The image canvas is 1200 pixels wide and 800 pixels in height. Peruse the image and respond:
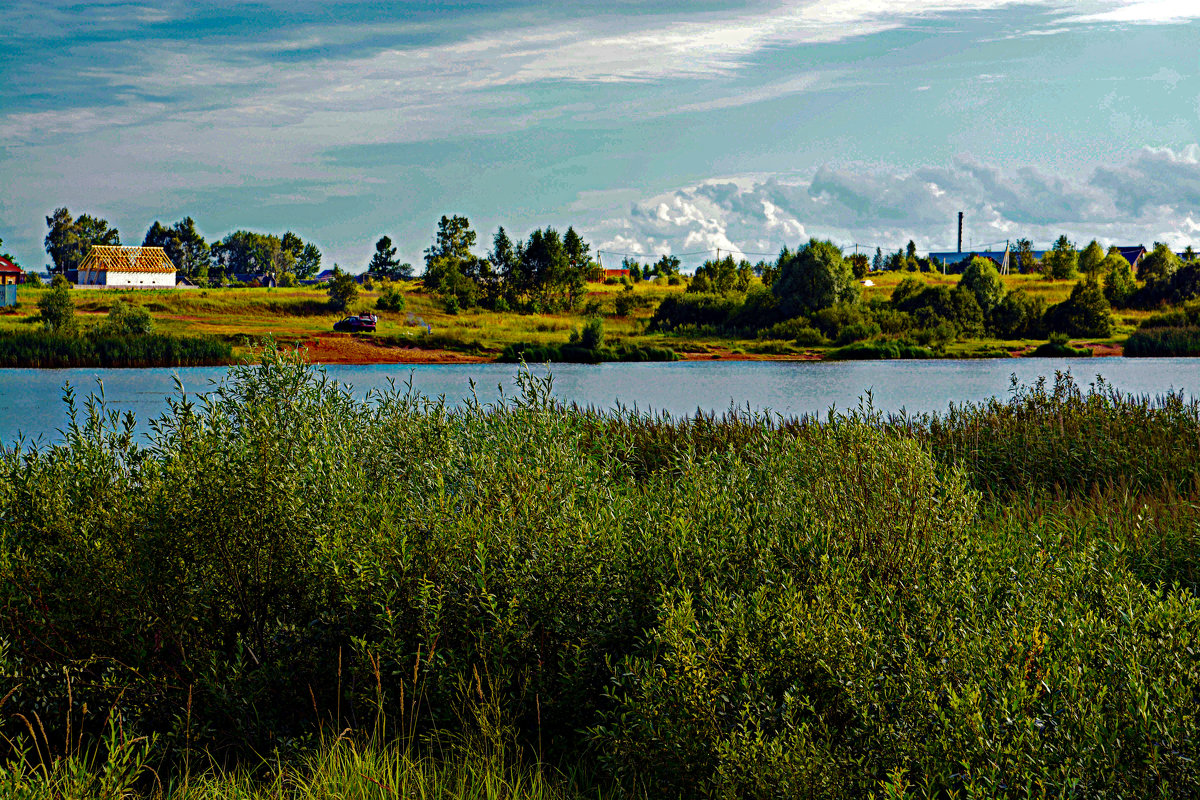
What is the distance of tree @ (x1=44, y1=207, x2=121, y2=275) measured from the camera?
92.6 m

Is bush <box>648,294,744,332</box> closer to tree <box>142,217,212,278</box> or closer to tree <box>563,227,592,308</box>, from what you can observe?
tree <box>563,227,592,308</box>

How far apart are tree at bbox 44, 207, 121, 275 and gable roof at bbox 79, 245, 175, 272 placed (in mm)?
6018

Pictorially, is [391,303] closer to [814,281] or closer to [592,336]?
[592,336]

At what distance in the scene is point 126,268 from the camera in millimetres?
83938

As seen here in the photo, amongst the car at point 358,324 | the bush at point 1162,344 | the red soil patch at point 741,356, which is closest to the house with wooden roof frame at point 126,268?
the car at point 358,324

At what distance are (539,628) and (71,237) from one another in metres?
104

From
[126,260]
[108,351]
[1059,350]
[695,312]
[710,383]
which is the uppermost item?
[126,260]

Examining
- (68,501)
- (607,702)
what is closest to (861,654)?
(607,702)

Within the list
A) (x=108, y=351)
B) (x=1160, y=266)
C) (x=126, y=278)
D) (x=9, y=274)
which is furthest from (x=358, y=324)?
(x=1160, y=266)

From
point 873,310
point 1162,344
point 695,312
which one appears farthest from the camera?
point 695,312

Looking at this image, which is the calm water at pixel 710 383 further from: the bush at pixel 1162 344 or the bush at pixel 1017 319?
the bush at pixel 1017 319

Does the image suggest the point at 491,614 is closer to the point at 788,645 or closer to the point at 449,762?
the point at 449,762

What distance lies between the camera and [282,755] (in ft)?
13.0

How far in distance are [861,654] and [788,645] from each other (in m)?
0.26
